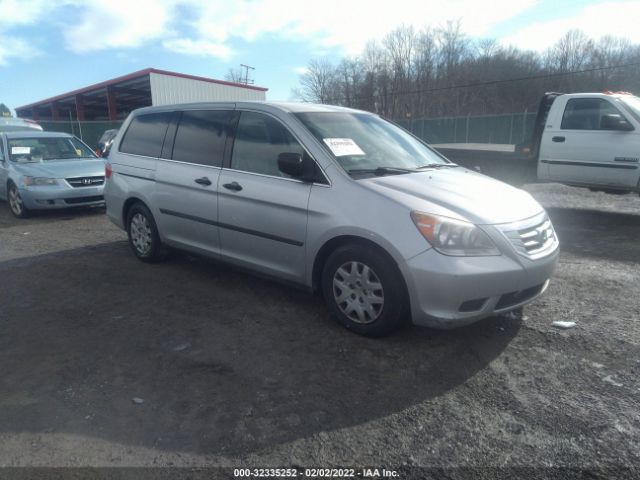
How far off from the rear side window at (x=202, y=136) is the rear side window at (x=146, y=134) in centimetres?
34

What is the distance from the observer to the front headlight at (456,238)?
3.16 metres

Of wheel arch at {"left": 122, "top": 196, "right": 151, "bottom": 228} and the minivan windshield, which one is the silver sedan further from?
the minivan windshield

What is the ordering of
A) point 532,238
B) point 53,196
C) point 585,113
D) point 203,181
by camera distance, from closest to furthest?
point 532,238 < point 203,181 < point 585,113 < point 53,196

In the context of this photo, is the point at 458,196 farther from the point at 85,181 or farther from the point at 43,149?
the point at 43,149

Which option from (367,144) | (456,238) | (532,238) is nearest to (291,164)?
(367,144)

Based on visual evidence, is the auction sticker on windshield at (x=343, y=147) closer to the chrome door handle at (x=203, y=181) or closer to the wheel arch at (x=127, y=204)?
the chrome door handle at (x=203, y=181)

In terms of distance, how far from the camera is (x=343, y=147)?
3.92m

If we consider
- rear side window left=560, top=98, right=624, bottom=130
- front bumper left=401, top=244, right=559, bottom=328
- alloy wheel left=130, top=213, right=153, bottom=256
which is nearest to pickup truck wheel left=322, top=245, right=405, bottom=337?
front bumper left=401, top=244, right=559, bottom=328

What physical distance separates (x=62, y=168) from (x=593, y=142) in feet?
30.9

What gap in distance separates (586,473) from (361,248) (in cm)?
188

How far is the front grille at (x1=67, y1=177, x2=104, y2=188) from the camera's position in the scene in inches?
335

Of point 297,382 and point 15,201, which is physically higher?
point 15,201

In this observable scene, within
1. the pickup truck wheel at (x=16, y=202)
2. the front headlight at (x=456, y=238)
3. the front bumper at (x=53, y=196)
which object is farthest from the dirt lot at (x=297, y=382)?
the pickup truck wheel at (x=16, y=202)

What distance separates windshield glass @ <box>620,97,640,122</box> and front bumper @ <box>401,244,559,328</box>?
19.3 ft
